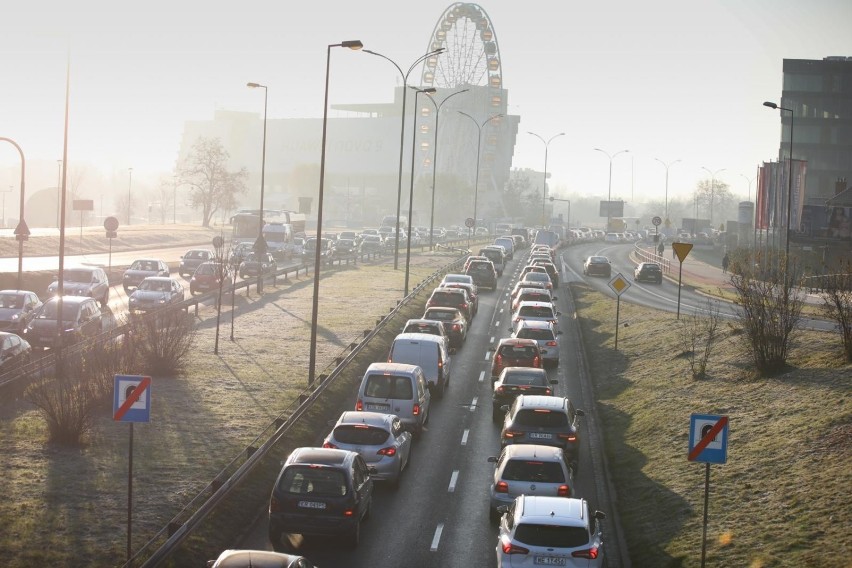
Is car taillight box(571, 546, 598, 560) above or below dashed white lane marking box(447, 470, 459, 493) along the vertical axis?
above

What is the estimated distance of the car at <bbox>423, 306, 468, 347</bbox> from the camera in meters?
A: 41.0

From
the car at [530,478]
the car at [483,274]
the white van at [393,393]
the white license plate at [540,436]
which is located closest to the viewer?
the car at [530,478]

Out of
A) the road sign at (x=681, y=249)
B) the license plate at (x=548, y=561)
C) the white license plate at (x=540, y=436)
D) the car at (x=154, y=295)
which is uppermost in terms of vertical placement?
the road sign at (x=681, y=249)

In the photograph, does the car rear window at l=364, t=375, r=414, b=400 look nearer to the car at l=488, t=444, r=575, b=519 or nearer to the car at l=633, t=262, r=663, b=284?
the car at l=488, t=444, r=575, b=519

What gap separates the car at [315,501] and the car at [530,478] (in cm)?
296

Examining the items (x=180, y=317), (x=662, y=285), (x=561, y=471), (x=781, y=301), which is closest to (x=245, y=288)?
(x=180, y=317)

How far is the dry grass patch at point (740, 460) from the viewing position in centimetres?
1738

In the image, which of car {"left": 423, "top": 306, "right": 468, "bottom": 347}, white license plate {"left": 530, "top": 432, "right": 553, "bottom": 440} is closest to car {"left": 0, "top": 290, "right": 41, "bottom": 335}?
car {"left": 423, "top": 306, "right": 468, "bottom": 347}

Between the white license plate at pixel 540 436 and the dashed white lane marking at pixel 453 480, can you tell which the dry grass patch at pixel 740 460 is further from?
the dashed white lane marking at pixel 453 480

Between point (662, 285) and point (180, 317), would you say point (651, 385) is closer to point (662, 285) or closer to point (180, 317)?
point (180, 317)

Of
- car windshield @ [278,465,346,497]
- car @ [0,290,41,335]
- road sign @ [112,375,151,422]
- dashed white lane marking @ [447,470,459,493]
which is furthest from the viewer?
car @ [0,290,41,335]

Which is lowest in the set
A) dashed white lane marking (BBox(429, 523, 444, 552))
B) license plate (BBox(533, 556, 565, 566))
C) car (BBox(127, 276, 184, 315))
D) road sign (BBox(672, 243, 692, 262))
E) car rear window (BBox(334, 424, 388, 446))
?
dashed white lane marking (BBox(429, 523, 444, 552))

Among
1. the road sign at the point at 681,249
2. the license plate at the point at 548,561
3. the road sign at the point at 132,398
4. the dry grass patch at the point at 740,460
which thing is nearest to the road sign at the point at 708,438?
the dry grass patch at the point at 740,460

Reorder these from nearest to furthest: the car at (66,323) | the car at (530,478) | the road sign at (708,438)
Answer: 1. the road sign at (708,438)
2. the car at (530,478)
3. the car at (66,323)
